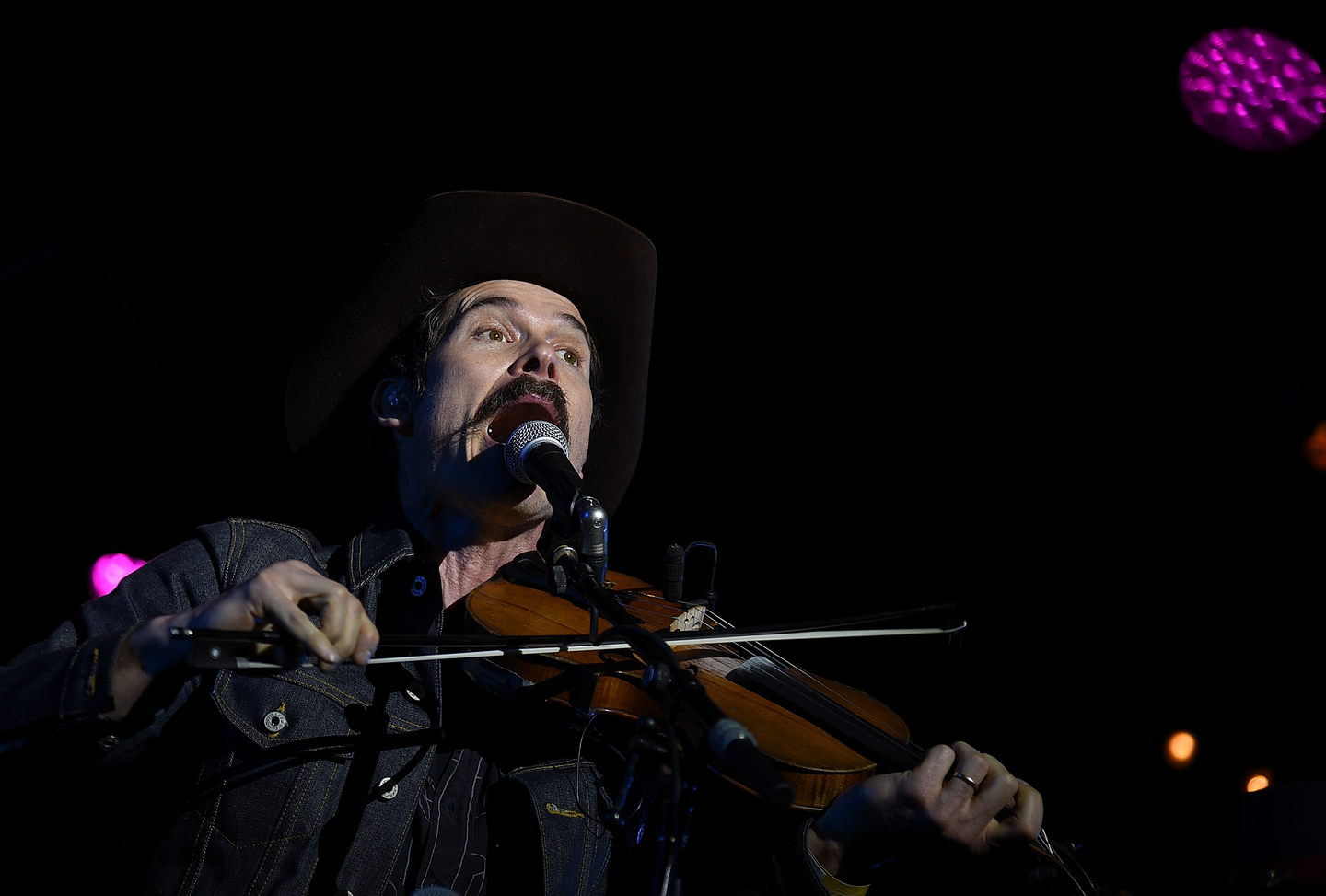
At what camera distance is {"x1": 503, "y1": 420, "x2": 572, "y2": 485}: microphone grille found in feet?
6.17

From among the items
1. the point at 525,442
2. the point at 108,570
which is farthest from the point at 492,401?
the point at 108,570

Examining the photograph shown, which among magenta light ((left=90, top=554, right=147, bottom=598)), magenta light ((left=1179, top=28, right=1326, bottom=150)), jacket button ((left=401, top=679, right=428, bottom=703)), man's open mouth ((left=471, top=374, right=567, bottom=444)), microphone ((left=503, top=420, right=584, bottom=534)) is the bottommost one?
jacket button ((left=401, top=679, right=428, bottom=703))

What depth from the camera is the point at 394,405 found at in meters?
2.81

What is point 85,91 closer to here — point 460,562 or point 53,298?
point 53,298

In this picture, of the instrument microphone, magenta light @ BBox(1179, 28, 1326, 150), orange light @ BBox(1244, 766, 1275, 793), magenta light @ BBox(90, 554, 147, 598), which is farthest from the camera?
orange light @ BBox(1244, 766, 1275, 793)

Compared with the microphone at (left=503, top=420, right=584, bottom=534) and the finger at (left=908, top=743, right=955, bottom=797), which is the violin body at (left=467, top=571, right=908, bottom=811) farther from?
the microphone at (left=503, top=420, right=584, bottom=534)

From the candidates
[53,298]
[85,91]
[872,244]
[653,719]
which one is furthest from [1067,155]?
[53,298]

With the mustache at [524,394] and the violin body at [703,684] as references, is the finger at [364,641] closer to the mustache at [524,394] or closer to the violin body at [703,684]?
the violin body at [703,684]

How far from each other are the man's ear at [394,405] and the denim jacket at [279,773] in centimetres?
67

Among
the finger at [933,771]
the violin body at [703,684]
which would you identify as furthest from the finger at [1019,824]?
the violin body at [703,684]

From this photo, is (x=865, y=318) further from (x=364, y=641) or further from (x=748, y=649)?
(x=364, y=641)

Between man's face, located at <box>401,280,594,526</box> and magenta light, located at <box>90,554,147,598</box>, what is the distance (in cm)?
218

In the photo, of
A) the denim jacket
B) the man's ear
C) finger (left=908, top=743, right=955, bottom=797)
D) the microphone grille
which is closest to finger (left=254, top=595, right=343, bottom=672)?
the denim jacket

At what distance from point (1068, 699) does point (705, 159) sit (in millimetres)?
3007
